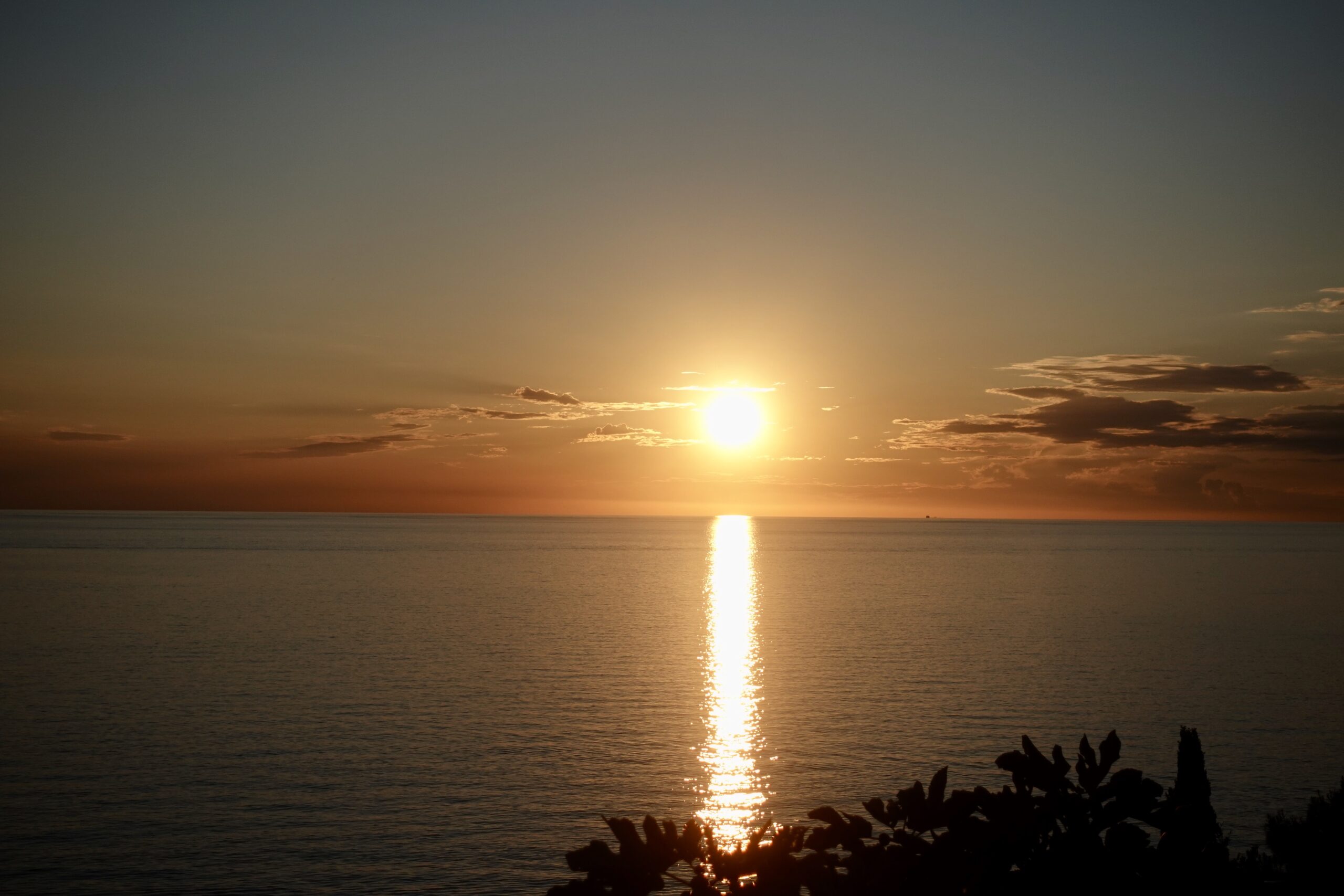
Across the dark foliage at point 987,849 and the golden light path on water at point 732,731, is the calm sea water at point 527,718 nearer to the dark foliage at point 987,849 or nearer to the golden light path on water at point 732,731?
the golden light path on water at point 732,731

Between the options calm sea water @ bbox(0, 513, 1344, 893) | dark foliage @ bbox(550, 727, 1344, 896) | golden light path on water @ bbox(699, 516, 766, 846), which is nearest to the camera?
dark foliage @ bbox(550, 727, 1344, 896)

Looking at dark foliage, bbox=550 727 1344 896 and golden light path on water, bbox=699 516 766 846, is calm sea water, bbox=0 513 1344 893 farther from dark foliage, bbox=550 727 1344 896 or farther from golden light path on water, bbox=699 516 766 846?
dark foliage, bbox=550 727 1344 896

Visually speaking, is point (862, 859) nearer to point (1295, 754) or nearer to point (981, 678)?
point (1295, 754)

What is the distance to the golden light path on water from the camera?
1347 inches

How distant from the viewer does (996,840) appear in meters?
4.46

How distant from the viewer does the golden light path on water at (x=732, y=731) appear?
112ft

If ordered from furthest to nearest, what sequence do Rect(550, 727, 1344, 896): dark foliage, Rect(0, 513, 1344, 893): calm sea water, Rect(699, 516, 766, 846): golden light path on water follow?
Rect(699, 516, 766, 846): golden light path on water → Rect(0, 513, 1344, 893): calm sea water → Rect(550, 727, 1344, 896): dark foliage

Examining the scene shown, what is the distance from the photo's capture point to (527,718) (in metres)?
48.9

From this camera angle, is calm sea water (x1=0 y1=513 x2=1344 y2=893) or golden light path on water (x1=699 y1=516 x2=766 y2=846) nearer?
calm sea water (x1=0 y1=513 x2=1344 y2=893)

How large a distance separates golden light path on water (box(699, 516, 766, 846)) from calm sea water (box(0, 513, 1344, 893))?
20 cm

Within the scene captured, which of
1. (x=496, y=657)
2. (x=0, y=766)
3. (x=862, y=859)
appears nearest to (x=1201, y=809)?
(x=862, y=859)

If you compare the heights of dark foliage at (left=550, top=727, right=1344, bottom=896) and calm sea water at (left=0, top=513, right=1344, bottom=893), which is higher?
dark foliage at (left=550, top=727, right=1344, bottom=896)

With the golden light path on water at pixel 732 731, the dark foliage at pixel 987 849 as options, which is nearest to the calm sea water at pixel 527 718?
the golden light path on water at pixel 732 731

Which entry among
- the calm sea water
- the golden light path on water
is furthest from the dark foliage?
the calm sea water
